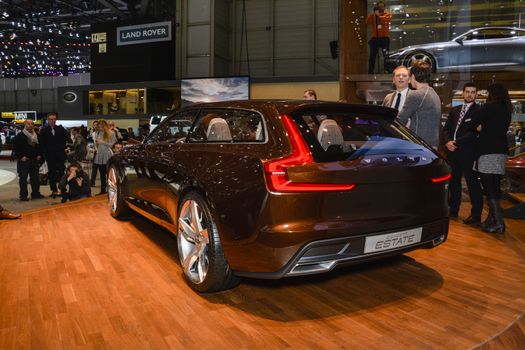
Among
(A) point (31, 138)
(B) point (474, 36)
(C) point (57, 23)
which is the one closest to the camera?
(A) point (31, 138)

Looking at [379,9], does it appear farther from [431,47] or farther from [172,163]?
[172,163]

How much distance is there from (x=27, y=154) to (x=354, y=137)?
24.3ft

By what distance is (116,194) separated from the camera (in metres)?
4.68

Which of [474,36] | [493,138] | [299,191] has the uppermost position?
[474,36]

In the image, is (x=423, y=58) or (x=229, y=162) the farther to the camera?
(x=423, y=58)

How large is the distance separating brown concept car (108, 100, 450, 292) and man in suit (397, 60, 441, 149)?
4.70 ft

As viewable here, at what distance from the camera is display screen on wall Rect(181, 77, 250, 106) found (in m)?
15.2

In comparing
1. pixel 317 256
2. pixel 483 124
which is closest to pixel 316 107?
pixel 317 256

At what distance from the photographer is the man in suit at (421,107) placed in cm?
415

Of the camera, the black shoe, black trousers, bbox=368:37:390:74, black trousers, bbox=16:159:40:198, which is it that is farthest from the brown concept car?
the camera

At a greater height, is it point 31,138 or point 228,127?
point 228,127

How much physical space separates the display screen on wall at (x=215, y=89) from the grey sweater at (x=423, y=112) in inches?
443

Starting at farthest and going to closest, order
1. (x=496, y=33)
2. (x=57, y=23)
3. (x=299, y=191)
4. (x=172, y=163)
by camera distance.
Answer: (x=57, y=23) → (x=496, y=33) → (x=172, y=163) → (x=299, y=191)

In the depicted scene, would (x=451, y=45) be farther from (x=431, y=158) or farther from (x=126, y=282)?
(x=126, y=282)
